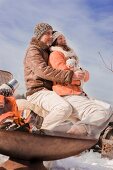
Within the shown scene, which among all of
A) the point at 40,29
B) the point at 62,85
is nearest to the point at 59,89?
the point at 62,85

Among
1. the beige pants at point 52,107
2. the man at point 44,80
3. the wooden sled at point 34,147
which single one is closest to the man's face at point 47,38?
the man at point 44,80

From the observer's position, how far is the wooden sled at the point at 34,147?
262 cm

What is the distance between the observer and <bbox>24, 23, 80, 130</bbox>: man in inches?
123

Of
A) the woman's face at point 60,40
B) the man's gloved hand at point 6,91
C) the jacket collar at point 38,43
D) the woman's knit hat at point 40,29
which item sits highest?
the woman's knit hat at point 40,29

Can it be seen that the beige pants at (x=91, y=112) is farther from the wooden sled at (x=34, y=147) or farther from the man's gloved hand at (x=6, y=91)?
the man's gloved hand at (x=6, y=91)

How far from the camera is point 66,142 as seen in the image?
2.74 meters

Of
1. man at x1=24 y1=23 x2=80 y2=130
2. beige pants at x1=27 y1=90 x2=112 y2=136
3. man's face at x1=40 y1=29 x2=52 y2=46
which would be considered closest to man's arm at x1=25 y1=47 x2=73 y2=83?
man at x1=24 y1=23 x2=80 y2=130

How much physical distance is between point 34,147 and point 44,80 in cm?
91

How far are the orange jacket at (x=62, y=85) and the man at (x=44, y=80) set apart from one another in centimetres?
6

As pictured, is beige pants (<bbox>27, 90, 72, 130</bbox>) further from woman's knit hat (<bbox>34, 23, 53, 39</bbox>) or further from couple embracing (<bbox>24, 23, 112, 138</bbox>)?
woman's knit hat (<bbox>34, 23, 53, 39</bbox>)

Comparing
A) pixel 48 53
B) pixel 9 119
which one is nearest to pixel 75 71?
pixel 48 53

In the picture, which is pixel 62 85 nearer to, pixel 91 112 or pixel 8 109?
pixel 91 112

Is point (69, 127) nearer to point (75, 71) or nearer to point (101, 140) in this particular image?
point (75, 71)

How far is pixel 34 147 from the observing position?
2664 millimetres
